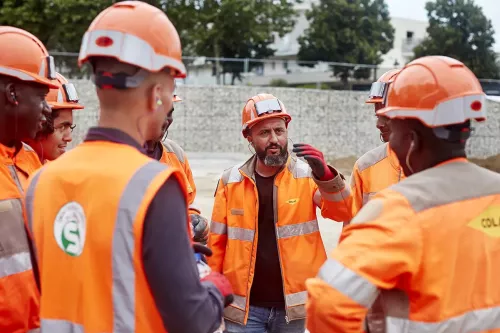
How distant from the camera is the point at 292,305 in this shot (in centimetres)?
455

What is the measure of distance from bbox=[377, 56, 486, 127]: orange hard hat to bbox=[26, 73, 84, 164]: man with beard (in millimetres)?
2799

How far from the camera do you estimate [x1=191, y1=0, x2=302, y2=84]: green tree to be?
33.2 m

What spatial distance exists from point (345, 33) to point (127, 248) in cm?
4575

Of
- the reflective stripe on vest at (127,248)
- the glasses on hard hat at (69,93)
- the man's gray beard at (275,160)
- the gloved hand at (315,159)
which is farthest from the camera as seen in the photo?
the man's gray beard at (275,160)

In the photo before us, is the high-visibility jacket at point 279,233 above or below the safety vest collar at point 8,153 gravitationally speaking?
below

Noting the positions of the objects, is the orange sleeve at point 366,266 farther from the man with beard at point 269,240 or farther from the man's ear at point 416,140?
the man with beard at point 269,240

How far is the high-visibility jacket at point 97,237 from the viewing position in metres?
2.09

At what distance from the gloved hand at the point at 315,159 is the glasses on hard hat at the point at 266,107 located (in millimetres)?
1012

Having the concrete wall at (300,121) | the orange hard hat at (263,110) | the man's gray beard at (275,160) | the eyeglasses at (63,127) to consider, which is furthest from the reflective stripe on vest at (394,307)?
the concrete wall at (300,121)

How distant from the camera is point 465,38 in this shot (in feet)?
150

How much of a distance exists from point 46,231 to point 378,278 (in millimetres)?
1212

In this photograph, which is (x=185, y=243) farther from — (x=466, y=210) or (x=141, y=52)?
(x=466, y=210)

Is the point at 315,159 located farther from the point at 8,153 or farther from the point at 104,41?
the point at 104,41

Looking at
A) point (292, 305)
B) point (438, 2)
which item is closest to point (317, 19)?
point (438, 2)
